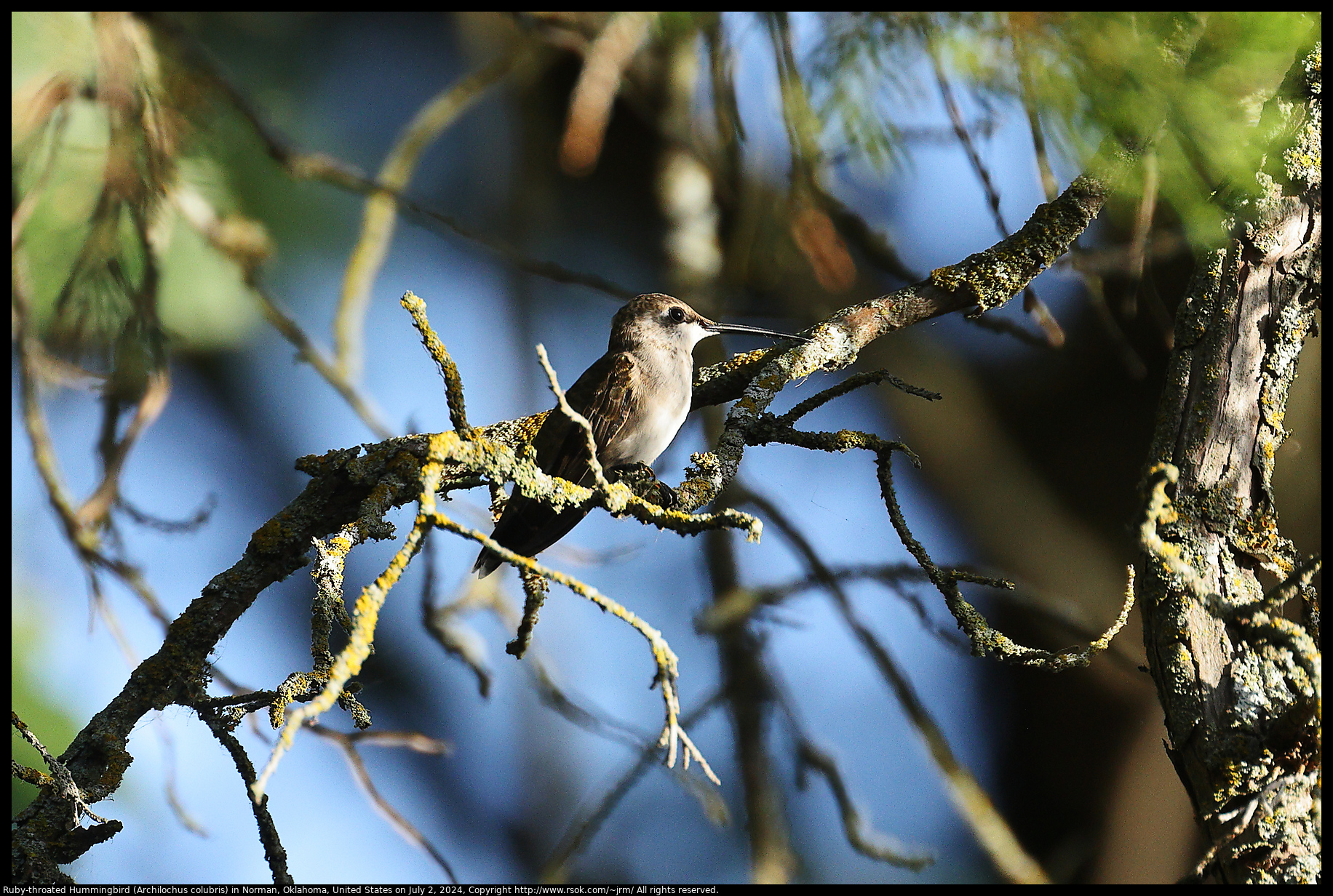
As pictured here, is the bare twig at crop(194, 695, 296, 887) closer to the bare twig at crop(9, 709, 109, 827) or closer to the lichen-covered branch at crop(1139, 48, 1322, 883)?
the bare twig at crop(9, 709, 109, 827)

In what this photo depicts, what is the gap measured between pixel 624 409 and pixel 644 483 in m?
0.22

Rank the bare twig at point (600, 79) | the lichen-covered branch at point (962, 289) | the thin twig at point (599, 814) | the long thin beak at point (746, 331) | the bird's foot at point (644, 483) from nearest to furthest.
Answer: the bird's foot at point (644, 483) → the lichen-covered branch at point (962, 289) → the long thin beak at point (746, 331) → the bare twig at point (600, 79) → the thin twig at point (599, 814)

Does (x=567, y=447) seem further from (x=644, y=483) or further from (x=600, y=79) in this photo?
(x=600, y=79)

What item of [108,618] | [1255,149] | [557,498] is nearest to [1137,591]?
[1255,149]

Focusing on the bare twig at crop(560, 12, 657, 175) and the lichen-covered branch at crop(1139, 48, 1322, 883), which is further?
the bare twig at crop(560, 12, 657, 175)

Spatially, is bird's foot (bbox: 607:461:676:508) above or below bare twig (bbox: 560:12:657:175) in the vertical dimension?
below

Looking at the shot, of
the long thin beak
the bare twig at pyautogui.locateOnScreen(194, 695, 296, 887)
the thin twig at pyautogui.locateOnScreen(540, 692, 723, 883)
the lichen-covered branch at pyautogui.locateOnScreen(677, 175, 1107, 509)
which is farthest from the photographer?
the thin twig at pyautogui.locateOnScreen(540, 692, 723, 883)

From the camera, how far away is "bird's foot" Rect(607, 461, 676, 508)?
961 millimetres

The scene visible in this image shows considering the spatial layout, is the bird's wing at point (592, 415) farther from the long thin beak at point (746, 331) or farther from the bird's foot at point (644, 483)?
the long thin beak at point (746, 331)

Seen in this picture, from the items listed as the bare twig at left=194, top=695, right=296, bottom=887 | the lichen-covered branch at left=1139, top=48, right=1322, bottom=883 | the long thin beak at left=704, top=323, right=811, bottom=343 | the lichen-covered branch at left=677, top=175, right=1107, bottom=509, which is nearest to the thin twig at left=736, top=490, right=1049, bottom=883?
the long thin beak at left=704, top=323, right=811, bottom=343

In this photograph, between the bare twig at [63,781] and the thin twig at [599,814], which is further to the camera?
the thin twig at [599,814]

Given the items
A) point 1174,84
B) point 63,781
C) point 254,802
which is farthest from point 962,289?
point 63,781

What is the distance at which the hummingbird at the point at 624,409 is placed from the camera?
1.15 m

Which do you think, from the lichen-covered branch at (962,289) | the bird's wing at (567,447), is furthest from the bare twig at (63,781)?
the lichen-covered branch at (962,289)
